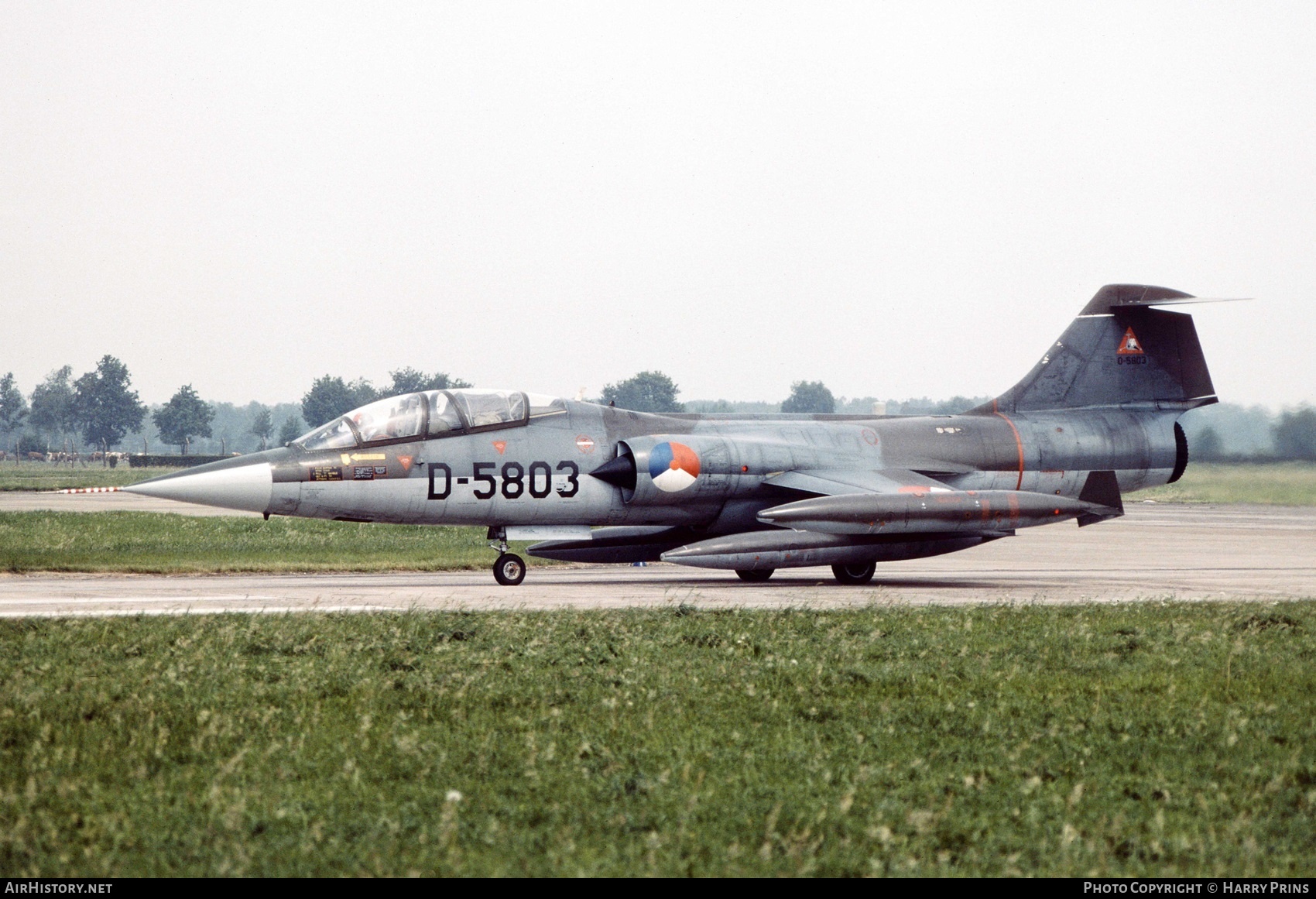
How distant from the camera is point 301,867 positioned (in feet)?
17.5

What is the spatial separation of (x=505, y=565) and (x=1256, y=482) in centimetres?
2624

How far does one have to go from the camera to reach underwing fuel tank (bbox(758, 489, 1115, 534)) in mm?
18578

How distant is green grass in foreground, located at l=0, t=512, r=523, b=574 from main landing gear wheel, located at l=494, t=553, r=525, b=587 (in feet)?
14.4

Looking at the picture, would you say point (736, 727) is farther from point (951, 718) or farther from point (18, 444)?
point (18, 444)

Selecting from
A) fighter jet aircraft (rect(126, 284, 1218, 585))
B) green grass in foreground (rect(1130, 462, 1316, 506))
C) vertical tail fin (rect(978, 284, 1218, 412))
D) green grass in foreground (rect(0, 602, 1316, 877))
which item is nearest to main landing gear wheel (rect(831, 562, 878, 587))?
fighter jet aircraft (rect(126, 284, 1218, 585))

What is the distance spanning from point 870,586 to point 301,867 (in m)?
15.5

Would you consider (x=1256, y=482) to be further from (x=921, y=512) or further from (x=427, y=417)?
(x=427, y=417)

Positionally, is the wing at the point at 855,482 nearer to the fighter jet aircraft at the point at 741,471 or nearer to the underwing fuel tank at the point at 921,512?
the fighter jet aircraft at the point at 741,471

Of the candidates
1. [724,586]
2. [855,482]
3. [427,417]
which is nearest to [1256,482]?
[855,482]

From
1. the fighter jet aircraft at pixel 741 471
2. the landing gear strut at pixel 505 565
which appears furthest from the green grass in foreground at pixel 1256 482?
the landing gear strut at pixel 505 565

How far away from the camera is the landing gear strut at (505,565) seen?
62.8ft

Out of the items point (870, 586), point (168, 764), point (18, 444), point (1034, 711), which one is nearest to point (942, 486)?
point (870, 586)

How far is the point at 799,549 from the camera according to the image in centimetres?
1908

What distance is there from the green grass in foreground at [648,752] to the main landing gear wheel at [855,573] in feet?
27.4
